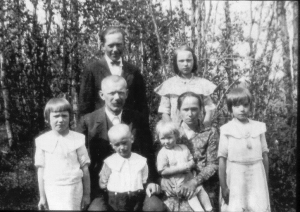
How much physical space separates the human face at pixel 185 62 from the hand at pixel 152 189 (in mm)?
1462

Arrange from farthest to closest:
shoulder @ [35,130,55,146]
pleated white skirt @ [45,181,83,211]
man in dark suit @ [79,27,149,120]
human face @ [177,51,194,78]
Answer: human face @ [177,51,194,78] < man in dark suit @ [79,27,149,120] < shoulder @ [35,130,55,146] < pleated white skirt @ [45,181,83,211]

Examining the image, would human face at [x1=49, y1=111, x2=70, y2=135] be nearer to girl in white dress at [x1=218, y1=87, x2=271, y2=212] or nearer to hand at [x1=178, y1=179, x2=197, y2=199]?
hand at [x1=178, y1=179, x2=197, y2=199]

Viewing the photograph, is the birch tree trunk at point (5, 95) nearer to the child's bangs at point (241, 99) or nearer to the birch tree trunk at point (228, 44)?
the birch tree trunk at point (228, 44)

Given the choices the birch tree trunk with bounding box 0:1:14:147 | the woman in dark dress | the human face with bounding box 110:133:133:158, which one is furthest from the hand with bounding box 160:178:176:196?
the birch tree trunk with bounding box 0:1:14:147

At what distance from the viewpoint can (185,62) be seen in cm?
464

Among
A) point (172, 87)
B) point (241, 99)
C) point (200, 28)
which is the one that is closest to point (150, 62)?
point (200, 28)

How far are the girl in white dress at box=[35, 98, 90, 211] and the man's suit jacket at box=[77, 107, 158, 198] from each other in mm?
221

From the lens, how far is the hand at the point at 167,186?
3.90 meters

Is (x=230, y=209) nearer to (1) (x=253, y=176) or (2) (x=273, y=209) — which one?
(1) (x=253, y=176)

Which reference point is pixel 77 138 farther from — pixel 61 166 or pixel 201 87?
pixel 201 87

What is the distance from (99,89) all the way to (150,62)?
8.37ft

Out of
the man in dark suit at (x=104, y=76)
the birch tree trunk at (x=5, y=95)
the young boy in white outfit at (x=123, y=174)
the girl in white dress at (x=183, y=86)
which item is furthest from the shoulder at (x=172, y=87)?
the birch tree trunk at (x=5, y=95)

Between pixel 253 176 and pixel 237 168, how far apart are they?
0.17 m

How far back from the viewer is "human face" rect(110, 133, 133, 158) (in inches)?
146
